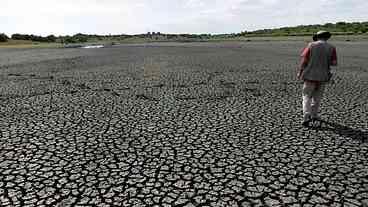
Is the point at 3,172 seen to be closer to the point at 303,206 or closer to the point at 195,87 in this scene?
the point at 303,206

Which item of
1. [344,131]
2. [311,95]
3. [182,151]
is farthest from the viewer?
[311,95]

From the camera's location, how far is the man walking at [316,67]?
6363 mm

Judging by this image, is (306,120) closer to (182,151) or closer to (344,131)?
(344,131)

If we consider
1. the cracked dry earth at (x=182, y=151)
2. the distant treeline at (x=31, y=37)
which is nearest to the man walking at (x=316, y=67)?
the cracked dry earth at (x=182, y=151)

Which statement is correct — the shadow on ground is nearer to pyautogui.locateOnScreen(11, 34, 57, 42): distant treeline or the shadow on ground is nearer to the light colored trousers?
the light colored trousers

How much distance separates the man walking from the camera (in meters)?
6.36

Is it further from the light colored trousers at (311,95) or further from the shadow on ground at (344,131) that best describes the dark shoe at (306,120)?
the shadow on ground at (344,131)

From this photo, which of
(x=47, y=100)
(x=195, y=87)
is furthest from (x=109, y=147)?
(x=195, y=87)

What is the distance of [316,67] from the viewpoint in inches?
251

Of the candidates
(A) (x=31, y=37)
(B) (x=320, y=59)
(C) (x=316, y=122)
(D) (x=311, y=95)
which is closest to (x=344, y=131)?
(C) (x=316, y=122)

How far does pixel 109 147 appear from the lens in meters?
5.59

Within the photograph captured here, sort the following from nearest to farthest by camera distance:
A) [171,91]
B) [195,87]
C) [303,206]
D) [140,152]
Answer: [303,206] < [140,152] < [171,91] < [195,87]

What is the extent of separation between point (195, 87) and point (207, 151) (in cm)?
678

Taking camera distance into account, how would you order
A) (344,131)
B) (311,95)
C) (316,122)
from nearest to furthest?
(344,131), (311,95), (316,122)
